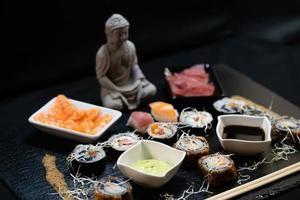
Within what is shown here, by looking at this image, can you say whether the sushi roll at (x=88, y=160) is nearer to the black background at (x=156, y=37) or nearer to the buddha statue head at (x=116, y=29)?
the buddha statue head at (x=116, y=29)

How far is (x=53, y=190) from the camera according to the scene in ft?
6.18

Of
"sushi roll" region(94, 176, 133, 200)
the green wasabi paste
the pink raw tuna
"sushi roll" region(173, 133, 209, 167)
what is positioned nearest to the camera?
"sushi roll" region(94, 176, 133, 200)

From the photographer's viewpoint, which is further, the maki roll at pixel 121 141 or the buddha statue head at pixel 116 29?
the buddha statue head at pixel 116 29

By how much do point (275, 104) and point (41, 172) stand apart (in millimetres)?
997

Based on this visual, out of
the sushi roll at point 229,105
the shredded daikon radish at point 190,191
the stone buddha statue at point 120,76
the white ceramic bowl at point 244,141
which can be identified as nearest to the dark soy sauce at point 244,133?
the white ceramic bowl at point 244,141

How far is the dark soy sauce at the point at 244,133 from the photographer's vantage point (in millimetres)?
2066

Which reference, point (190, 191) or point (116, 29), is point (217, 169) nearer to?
point (190, 191)

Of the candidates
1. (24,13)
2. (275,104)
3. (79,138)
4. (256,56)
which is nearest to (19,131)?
(79,138)

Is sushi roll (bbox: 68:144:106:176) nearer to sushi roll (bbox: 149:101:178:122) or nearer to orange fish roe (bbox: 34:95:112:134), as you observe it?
orange fish roe (bbox: 34:95:112:134)

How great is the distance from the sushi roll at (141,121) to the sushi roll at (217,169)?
29cm

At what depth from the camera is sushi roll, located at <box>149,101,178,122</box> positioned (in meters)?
2.21

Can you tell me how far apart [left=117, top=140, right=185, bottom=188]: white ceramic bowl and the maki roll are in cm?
8

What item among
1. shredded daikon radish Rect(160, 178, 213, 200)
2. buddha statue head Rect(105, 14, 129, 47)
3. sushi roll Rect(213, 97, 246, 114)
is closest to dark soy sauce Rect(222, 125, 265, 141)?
sushi roll Rect(213, 97, 246, 114)

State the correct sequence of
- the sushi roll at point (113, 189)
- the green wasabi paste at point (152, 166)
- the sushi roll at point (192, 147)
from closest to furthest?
the sushi roll at point (113, 189)
the green wasabi paste at point (152, 166)
the sushi roll at point (192, 147)
